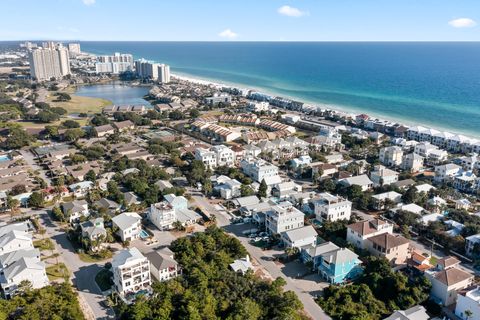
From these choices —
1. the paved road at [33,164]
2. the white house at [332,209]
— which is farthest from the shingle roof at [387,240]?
the paved road at [33,164]

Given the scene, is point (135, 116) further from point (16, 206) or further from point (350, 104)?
point (350, 104)

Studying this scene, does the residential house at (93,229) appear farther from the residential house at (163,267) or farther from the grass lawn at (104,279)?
the residential house at (163,267)

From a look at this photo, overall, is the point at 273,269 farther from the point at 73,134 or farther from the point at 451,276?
the point at 73,134

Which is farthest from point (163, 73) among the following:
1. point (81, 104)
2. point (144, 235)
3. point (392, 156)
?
point (144, 235)

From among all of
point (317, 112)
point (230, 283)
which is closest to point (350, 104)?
point (317, 112)

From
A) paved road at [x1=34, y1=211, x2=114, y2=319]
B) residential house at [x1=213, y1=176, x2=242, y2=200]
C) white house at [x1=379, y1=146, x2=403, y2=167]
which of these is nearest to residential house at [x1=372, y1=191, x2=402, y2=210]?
white house at [x1=379, y1=146, x2=403, y2=167]
